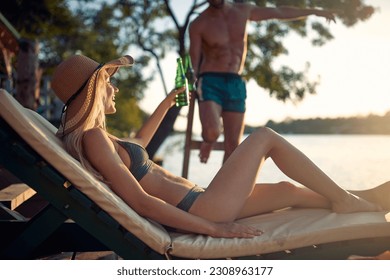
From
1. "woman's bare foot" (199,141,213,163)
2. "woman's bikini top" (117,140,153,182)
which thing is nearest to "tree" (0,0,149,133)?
"woman's bare foot" (199,141,213,163)

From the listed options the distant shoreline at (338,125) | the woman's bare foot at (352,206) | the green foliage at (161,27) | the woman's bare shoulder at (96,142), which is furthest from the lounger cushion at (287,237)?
the distant shoreline at (338,125)

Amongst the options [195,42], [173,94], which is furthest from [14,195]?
[195,42]

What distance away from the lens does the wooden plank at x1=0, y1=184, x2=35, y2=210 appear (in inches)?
143

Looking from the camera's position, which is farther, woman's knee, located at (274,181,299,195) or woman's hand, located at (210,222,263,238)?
woman's knee, located at (274,181,299,195)

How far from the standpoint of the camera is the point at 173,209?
103 inches

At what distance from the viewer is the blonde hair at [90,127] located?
2645mm

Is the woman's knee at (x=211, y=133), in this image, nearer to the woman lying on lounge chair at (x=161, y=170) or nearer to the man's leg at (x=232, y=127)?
the man's leg at (x=232, y=127)

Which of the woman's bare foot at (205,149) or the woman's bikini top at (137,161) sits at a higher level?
the woman's bikini top at (137,161)

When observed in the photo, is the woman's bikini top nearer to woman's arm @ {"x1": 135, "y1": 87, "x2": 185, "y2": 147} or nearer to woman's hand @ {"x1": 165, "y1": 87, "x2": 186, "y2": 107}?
woman's arm @ {"x1": 135, "y1": 87, "x2": 185, "y2": 147}

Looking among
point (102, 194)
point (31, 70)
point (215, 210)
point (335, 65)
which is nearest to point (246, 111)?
point (215, 210)

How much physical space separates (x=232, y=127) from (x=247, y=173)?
3.05 m

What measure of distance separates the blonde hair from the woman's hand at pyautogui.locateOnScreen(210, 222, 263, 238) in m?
0.64

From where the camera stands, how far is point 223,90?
18.8 ft
